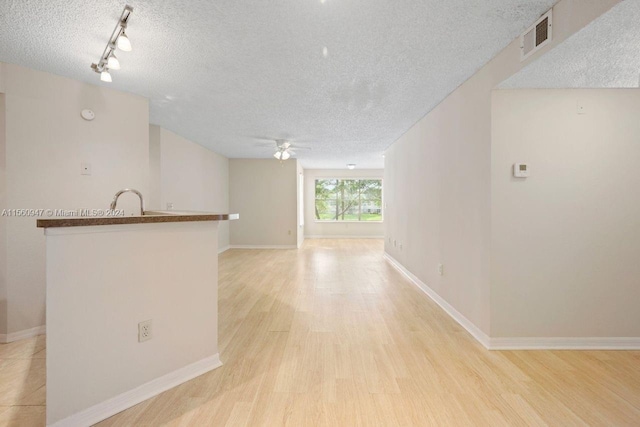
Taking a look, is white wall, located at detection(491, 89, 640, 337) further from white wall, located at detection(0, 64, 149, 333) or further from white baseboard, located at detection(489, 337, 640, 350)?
white wall, located at detection(0, 64, 149, 333)

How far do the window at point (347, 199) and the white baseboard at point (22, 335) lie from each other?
7.78 meters

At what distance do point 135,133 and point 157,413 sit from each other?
2822 millimetres

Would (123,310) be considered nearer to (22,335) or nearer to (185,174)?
(22,335)

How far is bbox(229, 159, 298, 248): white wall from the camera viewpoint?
769cm

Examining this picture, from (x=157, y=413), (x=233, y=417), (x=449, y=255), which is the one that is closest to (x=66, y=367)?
(x=157, y=413)

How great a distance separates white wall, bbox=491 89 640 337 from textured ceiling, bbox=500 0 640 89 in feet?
0.38

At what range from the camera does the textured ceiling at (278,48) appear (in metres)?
1.78

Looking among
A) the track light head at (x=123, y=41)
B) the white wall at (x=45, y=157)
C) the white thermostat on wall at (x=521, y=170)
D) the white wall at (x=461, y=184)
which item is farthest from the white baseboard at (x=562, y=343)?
the white wall at (x=45, y=157)

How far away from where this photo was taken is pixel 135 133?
10.6ft

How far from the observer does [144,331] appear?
1.72m

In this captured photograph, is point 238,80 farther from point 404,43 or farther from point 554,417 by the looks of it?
point 554,417

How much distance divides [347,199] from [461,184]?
7138 millimetres

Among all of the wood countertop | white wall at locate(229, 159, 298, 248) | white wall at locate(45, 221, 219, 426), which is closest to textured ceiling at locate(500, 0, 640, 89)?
the wood countertop

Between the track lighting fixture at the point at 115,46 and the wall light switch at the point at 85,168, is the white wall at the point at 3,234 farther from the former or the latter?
the track lighting fixture at the point at 115,46
